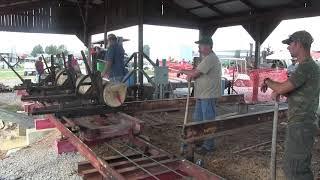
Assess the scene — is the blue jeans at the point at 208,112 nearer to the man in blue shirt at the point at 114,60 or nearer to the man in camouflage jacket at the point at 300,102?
the man in camouflage jacket at the point at 300,102

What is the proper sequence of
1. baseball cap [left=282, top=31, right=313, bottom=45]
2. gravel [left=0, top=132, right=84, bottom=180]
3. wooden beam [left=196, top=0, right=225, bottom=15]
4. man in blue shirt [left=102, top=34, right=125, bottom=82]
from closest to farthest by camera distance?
baseball cap [left=282, top=31, right=313, bottom=45], gravel [left=0, top=132, right=84, bottom=180], man in blue shirt [left=102, top=34, right=125, bottom=82], wooden beam [left=196, top=0, right=225, bottom=15]

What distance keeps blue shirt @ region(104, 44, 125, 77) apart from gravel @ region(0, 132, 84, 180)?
7.19ft

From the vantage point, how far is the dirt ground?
A: 446 cm

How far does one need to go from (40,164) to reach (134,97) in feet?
11.1

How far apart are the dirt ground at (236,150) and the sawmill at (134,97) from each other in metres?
0.06

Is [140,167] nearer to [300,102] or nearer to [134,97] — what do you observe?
[300,102]

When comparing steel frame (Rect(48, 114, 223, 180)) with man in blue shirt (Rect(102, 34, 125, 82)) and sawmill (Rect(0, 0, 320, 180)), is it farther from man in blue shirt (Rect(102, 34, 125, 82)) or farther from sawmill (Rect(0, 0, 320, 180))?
man in blue shirt (Rect(102, 34, 125, 82))

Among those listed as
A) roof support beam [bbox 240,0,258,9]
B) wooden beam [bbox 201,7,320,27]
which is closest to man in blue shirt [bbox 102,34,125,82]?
roof support beam [bbox 240,0,258,9]

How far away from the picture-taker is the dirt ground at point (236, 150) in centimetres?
446

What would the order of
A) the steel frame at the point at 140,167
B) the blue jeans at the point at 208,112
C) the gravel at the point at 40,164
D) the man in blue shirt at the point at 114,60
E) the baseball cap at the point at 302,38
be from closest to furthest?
the baseball cap at the point at 302,38
the steel frame at the point at 140,167
the blue jeans at the point at 208,112
the gravel at the point at 40,164
the man in blue shirt at the point at 114,60

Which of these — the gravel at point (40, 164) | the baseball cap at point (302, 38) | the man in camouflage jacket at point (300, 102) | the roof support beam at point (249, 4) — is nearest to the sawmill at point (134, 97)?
the roof support beam at point (249, 4)

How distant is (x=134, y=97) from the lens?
9430 mm

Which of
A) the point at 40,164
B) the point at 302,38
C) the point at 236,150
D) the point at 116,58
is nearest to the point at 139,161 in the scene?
the point at 236,150

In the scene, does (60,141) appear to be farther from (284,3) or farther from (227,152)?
(284,3)
